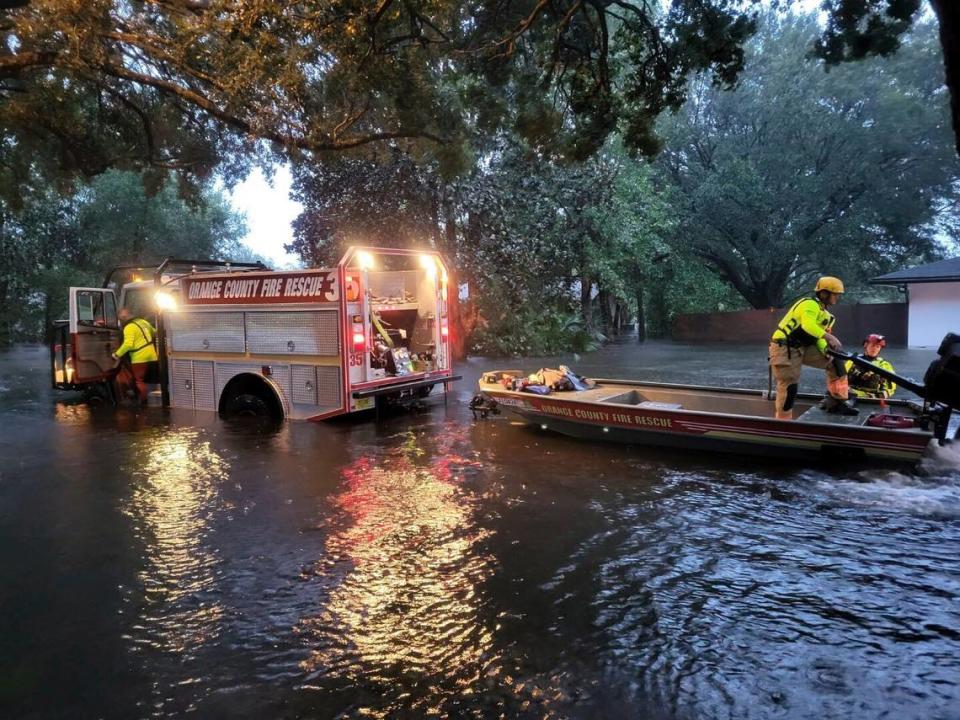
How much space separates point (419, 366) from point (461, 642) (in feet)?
24.8

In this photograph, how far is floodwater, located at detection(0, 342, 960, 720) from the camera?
3156 mm

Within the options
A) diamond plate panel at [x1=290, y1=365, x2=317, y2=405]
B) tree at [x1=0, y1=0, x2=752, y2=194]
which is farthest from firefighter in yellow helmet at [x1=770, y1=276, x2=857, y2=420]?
diamond plate panel at [x1=290, y1=365, x2=317, y2=405]

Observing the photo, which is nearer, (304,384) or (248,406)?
(304,384)

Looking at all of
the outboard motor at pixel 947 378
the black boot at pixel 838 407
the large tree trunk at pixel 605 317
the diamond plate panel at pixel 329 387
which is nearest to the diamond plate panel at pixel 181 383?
the diamond plate panel at pixel 329 387

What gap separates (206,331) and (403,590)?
7.31 meters

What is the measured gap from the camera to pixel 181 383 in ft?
35.4

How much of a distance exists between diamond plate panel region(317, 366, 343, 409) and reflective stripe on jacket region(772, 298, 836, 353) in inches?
215

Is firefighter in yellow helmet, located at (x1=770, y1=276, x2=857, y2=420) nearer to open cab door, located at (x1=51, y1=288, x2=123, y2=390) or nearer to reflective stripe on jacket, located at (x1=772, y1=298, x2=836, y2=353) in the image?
reflective stripe on jacket, located at (x1=772, y1=298, x2=836, y2=353)

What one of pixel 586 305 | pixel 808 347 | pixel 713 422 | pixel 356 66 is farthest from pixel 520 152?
pixel 713 422

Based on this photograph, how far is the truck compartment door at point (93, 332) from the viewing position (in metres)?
11.5

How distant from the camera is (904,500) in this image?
585cm

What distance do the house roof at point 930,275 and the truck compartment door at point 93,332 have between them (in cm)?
2196

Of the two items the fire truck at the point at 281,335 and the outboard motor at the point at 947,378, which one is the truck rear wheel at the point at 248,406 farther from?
the outboard motor at the point at 947,378

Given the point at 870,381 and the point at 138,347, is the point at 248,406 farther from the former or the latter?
the point at 870,381
